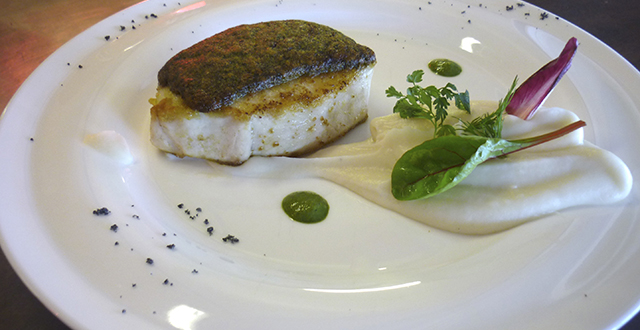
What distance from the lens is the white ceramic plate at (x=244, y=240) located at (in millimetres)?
1677

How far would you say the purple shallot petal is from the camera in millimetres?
2309

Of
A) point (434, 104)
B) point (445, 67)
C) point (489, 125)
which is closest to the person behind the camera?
point (489, 125)

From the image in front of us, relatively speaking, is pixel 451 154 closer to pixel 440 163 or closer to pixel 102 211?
pixel 440 163

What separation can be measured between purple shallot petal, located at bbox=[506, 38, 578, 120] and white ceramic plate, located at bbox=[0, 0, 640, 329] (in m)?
0.59

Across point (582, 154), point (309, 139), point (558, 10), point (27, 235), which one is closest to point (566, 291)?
point (582, 154)

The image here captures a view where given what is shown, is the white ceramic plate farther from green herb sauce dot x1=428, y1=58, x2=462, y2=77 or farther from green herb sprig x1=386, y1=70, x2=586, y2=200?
green herb sauce dot x1=428, y1=58, x2=462, y2=77

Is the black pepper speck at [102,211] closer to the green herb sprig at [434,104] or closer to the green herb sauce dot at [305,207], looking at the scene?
the green herb sauce dot at [305,207]

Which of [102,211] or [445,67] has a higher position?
[445,67]

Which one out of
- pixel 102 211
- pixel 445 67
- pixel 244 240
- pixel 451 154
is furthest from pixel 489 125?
pixel 102 211

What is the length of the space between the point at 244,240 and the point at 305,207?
15.0 inches

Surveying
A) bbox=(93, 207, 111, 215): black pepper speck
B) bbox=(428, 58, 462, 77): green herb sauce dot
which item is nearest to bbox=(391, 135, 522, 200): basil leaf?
bbox=(428, 58, 462, 77): green herb sauce dot

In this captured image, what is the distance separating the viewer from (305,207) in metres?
2.33

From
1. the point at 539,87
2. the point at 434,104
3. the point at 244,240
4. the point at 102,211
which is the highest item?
the point at 539,87

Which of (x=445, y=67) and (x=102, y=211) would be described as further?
(x=445, y=67)
